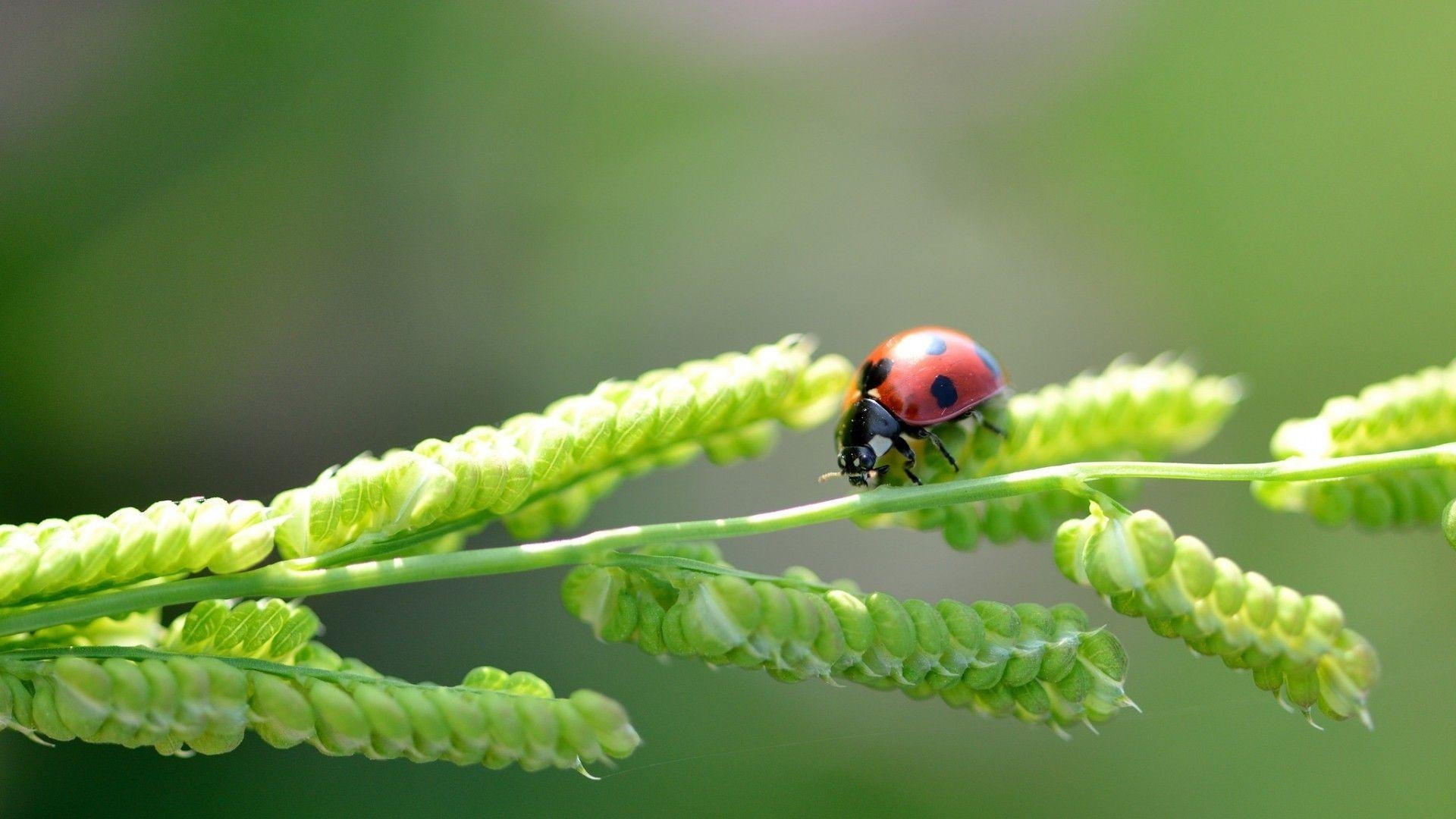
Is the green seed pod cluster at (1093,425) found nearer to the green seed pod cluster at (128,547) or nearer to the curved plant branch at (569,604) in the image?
the curved plant branch at (569,604)

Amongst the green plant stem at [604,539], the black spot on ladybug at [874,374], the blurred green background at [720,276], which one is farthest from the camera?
the blurred green background at [720,276]

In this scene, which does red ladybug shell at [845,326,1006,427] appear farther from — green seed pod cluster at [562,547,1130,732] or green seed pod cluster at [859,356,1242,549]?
green seed pod cluster at [562,547,1130,732]

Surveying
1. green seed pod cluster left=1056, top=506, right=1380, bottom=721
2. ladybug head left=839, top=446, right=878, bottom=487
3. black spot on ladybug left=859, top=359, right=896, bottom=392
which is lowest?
green seed pod cluster left=1056, top=506, right=1380, bottom=721

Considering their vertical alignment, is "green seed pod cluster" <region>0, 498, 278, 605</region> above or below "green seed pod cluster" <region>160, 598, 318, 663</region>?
above

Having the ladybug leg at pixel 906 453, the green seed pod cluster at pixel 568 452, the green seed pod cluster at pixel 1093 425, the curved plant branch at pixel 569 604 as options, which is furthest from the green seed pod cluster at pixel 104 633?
the ladybug leg at pixel 906 453

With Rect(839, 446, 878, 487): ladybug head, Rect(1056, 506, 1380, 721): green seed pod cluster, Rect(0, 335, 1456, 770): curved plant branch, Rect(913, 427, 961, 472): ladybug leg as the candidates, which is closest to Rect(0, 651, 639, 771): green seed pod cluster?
Rect(0, 335, 1456, 770): curved plant branch

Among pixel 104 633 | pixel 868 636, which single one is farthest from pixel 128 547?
pixel 868 636

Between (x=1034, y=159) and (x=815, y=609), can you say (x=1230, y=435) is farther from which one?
(x=815, y=609)
